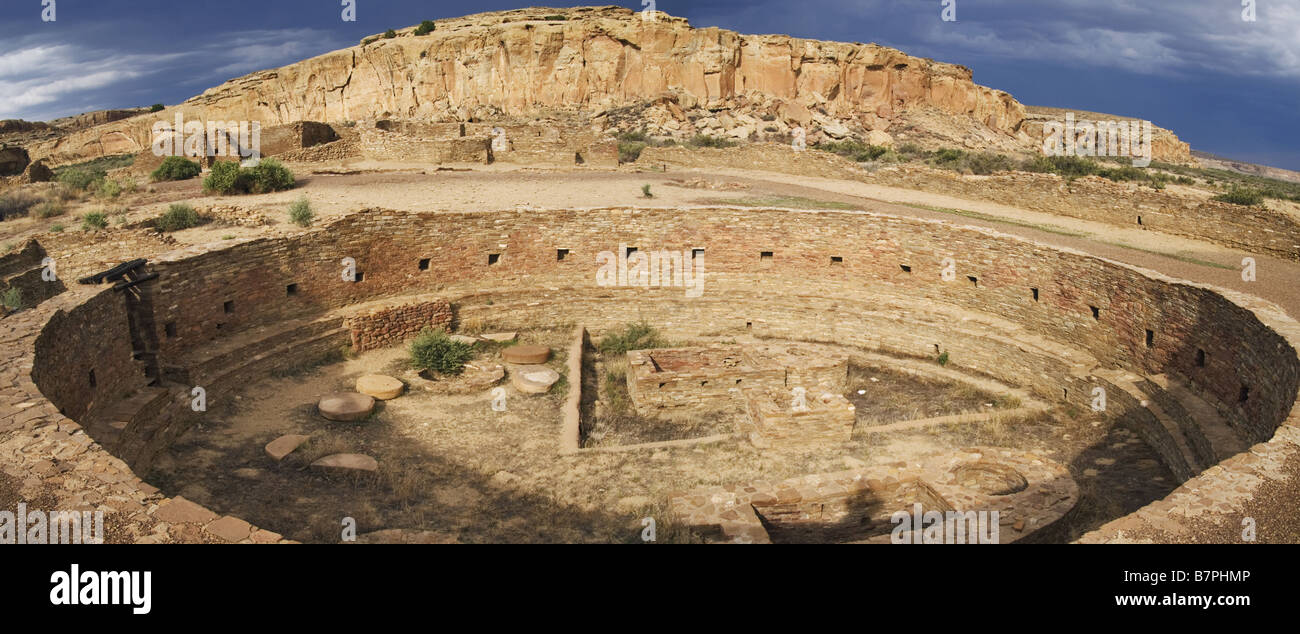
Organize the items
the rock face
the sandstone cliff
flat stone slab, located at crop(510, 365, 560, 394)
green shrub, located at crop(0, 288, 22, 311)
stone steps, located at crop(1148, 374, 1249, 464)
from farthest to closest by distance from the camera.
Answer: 1. the rock face
2. the sandstone cliff
3. flat stone slab, located at crop(510, 365, 560, 394)
4. green shrub, located at crop(0, 288, 22, 311)
5. stone steps, located at crop(1148, 374, 1249, 464)

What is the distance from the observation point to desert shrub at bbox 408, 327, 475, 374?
1399cm

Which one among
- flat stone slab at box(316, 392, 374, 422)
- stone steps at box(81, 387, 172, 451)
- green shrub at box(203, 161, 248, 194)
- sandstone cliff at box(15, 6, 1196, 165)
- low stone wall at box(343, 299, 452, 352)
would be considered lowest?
flat stone slab at box(316, 392, 374, 422)

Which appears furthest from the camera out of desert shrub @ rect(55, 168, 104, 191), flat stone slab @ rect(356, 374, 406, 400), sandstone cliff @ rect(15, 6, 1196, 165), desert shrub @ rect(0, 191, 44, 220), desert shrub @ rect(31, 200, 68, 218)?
sandstone cliff @ rect(15, 6, 1196, 165)

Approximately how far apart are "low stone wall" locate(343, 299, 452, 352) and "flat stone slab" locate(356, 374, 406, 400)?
1.75m

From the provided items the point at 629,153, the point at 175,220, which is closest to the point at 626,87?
the point at 629,153

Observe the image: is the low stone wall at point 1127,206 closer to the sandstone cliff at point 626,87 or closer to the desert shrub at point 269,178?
the desert shrub at point 269,178

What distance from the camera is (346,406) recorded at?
12.3 metres

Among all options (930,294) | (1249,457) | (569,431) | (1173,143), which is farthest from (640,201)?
(1173,143)

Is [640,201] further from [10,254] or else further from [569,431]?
[10,254]

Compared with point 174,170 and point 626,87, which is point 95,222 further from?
point 626,87

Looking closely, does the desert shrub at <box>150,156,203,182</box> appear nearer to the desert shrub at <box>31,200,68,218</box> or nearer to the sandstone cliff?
the desert shrub at <box>31,200,68,218</box>

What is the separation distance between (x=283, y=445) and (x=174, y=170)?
17.2 metres

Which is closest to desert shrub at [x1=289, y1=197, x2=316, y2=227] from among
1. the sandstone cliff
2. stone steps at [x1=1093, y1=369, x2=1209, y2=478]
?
stone steps at [x1=1093, y1=369, x2=1209, y2=478]

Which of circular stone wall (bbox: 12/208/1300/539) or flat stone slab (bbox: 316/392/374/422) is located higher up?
circular stone wall (bbox: 12/208/1300/539)
